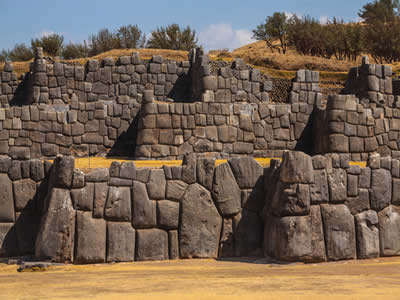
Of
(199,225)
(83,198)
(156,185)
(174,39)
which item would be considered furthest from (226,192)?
(174,39)

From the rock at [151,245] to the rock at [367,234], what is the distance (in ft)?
8.67

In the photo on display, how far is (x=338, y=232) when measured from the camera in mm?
8062

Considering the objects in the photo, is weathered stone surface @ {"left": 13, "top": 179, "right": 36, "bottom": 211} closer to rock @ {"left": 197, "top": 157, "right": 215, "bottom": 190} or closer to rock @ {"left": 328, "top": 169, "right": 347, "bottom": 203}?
rock @ {"left": 197, "top": 157, "right": 215, "bottom": 190}

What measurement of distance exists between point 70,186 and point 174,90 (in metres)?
11.8

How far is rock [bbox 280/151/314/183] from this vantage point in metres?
7.98

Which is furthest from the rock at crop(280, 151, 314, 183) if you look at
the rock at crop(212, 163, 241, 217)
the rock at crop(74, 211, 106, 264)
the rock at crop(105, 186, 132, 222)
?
the rock at crop(74, 211, 106, 264)

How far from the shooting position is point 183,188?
328 inches

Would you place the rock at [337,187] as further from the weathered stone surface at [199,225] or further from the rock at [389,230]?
the weathered stone surface at [199,225]

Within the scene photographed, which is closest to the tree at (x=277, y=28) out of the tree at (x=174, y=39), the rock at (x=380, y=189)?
the tree at (x=174, y=39)

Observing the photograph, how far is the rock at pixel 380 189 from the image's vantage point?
8.46m

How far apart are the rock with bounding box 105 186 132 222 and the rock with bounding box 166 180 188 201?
57cm

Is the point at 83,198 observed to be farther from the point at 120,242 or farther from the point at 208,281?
the point at 208,281

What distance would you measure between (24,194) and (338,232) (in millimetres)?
4376

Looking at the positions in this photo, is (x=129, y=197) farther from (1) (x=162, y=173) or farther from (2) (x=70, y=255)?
(2) (x=70, y=255)
